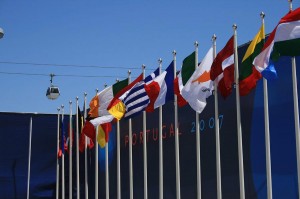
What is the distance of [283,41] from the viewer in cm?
894

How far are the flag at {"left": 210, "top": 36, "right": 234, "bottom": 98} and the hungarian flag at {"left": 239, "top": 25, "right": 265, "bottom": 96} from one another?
13.4 inches

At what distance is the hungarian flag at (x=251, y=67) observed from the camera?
9742 mm

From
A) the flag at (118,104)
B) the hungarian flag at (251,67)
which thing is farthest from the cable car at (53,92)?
the hungarian flag at (251,67)

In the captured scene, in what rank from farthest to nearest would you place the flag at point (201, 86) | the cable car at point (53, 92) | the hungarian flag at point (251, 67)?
the cable car at point (53, 92) < the flag at point (201, 86) < the hungarian flag at point (251, 67)

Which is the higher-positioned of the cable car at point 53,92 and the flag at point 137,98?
the cable car at point 53,92

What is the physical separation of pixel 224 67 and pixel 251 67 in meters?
0.73

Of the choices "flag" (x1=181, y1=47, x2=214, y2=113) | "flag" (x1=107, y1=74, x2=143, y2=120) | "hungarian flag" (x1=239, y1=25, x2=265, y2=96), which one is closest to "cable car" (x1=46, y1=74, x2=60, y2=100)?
"flag" (x1=107, y1=74, x2=143, y2=120)

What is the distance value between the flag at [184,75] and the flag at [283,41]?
8.23 ft

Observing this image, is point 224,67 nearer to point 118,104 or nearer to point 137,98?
point 137,98

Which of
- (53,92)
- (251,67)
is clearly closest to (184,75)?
(251,67)

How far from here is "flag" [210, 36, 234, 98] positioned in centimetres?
1036

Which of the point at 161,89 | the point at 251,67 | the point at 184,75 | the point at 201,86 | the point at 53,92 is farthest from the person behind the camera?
the point at 53,92

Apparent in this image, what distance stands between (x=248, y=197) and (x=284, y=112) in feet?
6.89

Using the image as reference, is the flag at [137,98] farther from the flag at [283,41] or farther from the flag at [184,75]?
the flag at [283,41]
